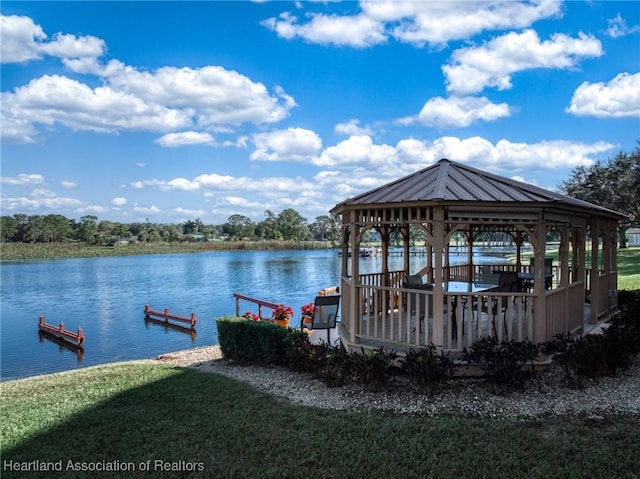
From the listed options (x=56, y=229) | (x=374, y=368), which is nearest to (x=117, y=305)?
(x=374, y=368)

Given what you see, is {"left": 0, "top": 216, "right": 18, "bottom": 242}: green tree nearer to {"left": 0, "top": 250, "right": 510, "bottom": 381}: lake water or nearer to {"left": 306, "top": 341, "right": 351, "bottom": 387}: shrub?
{"left": 0, "top": 250, "right": 510, "bottom": 381}: lake water

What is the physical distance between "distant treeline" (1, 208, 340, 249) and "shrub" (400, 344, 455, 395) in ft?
280

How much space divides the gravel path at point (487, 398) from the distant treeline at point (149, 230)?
8480cm

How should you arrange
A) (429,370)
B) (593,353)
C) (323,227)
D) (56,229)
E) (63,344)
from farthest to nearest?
(323,227)
(56,229)
(63,344)
(593,353)
(429,370)

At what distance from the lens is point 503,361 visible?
5.59 meters

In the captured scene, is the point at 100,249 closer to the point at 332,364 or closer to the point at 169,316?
the point at 169,316

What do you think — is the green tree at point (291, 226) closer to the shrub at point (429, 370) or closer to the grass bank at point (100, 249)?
the grass bank at point (100, 249)

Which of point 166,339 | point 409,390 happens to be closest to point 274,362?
point 409,390

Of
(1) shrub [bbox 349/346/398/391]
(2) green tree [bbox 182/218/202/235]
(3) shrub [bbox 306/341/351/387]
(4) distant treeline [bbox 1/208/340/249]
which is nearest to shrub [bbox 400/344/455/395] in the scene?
(1) shrub [bbox 349/346/398/391]

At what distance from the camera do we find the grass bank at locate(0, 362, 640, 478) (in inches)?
152

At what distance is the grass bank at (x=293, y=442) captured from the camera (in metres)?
3.86

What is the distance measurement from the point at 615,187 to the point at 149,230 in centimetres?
9716

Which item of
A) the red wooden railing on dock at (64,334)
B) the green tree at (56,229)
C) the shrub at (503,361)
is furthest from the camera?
the green tree at (56,229)

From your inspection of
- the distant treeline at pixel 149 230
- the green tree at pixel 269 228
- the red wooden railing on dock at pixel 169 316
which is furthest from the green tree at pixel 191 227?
the red wooden railing on dock at pixel 169 316
